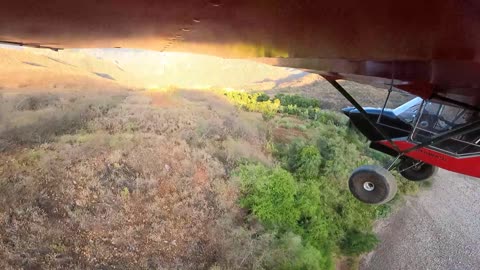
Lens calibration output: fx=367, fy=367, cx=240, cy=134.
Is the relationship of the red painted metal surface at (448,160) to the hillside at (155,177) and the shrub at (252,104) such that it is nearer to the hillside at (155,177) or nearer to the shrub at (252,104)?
the hillside at (155,177)

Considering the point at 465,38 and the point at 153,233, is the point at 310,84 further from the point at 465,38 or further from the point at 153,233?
the point at 465,38

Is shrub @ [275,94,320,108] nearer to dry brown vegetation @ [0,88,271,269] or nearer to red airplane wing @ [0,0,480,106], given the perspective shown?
dry brown vegetation @ [0,88,271,269]

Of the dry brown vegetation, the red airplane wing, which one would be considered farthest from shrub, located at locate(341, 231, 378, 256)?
the red airplane wing

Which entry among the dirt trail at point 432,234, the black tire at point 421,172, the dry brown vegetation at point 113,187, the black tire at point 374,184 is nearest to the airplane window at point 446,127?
the black tire at point 374,184

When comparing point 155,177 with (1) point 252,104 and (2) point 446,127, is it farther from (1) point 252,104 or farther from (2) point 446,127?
(1) point 252,104

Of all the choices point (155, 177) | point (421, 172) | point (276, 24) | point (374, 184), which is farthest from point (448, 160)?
point (155, 177)

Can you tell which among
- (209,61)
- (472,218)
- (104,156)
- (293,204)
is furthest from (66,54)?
(472,218)
